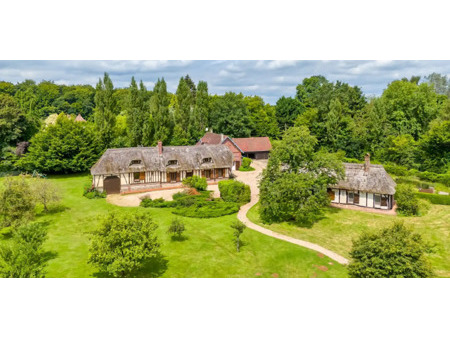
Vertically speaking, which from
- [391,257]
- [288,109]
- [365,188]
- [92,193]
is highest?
[288,109]

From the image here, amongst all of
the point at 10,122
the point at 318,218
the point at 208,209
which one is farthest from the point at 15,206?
the point at 10,122

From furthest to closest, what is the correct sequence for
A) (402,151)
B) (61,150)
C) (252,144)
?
(252,144) < (402,151) < (61,150)

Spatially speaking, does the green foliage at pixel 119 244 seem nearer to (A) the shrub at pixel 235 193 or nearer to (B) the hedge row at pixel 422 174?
(A) the shrub at pixel 235 193

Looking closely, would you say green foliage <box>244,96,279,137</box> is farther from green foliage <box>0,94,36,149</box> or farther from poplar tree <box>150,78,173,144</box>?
green foliage <box>0,94,36,149</box>

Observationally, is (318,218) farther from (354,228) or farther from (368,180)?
(368,180)

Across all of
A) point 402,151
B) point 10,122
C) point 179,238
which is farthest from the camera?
point 402,151

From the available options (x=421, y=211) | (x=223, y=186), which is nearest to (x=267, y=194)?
(x=223, y=186)

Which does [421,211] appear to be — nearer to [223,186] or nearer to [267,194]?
[267,194]
